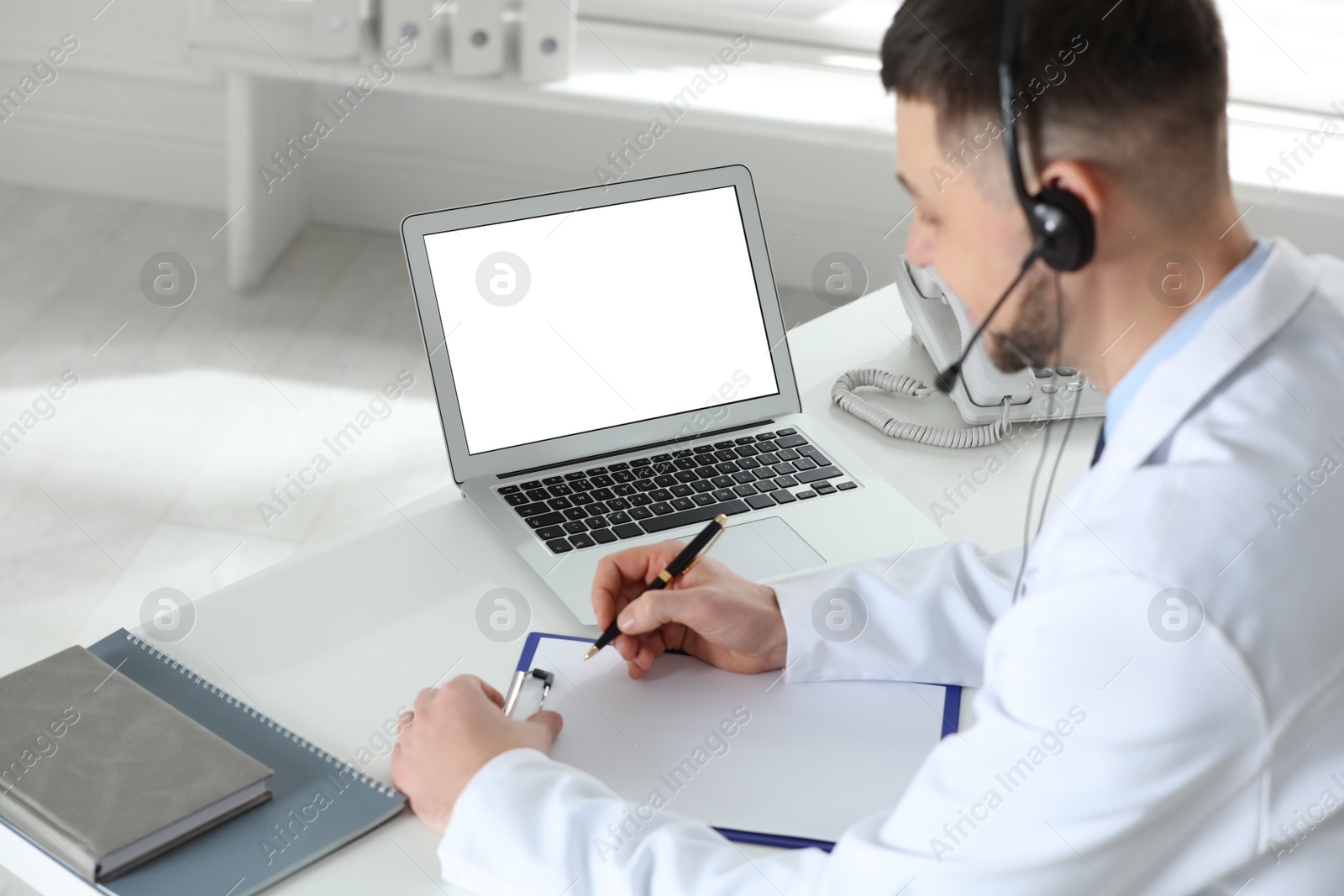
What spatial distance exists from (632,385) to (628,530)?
0.18 metres

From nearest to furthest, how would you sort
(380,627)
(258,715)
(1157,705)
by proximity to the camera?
(1157,705), (258,715), (380,627)

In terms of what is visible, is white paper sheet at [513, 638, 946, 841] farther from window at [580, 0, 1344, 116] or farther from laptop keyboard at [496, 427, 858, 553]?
window at [580, 0, 1344, 116]

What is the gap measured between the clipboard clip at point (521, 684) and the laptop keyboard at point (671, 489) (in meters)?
0.18

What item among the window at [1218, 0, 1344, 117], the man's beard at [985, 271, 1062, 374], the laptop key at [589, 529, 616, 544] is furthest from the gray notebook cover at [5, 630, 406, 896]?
the window at [1218, 0, 1344, 117]

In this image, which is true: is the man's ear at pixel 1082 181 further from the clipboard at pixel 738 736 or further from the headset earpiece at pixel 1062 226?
the clipboard at pixel 738 736

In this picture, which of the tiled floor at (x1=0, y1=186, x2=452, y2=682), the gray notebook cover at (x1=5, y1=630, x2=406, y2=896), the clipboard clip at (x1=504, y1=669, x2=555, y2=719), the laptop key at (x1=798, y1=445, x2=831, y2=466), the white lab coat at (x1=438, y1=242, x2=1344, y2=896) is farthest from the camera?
the tiled floor at (x1=0, y1=186, x2=452, y2=682)

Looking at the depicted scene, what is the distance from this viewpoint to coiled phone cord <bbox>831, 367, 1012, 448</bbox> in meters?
1.44

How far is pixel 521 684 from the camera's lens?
1054 mm

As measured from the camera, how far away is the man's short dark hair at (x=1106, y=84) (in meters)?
0.79

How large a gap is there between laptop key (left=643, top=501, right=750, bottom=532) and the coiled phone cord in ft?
0.76

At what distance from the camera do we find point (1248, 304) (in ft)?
2.71

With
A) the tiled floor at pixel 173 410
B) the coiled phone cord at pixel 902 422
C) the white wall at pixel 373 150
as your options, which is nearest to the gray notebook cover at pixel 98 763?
the coiled phone cord at pixel 902 422

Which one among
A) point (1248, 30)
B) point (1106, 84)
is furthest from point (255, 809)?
point (1248, 30)

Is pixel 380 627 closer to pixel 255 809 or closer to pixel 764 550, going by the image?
pixel 255 809
